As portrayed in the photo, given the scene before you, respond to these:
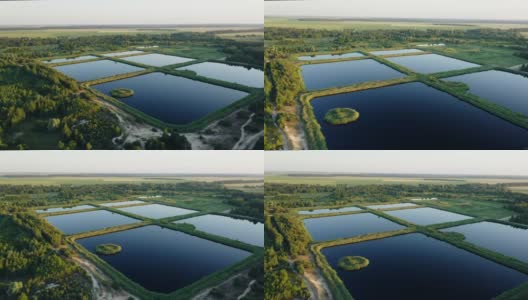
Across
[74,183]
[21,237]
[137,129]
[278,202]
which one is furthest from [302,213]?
[21,237]

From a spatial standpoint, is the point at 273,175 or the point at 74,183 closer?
the point at 273,175

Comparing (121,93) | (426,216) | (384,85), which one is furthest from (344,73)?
(121,93)

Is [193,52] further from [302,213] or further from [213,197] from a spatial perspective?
[302,213]

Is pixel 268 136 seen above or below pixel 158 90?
below

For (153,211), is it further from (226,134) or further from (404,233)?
(404,233)

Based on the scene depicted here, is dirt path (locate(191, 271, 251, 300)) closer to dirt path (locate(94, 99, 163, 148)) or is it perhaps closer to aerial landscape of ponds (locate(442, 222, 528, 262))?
dirt path (locate(94, 99, 163, 148))

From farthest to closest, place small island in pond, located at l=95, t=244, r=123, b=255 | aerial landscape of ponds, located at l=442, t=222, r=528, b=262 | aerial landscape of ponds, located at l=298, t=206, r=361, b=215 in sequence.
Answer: small island in pond, located at l=95, t=244, r=123, b=255
aerial landscape of ponds, located at l=298, t=206, r=361, b=215
aerial landscape of ponds, located at l=442, t=222, r=528, b=262

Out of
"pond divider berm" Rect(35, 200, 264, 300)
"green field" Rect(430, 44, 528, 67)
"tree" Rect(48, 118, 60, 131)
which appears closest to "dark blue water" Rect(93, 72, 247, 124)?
"tree" Rect(48, 118, 60, 131)
